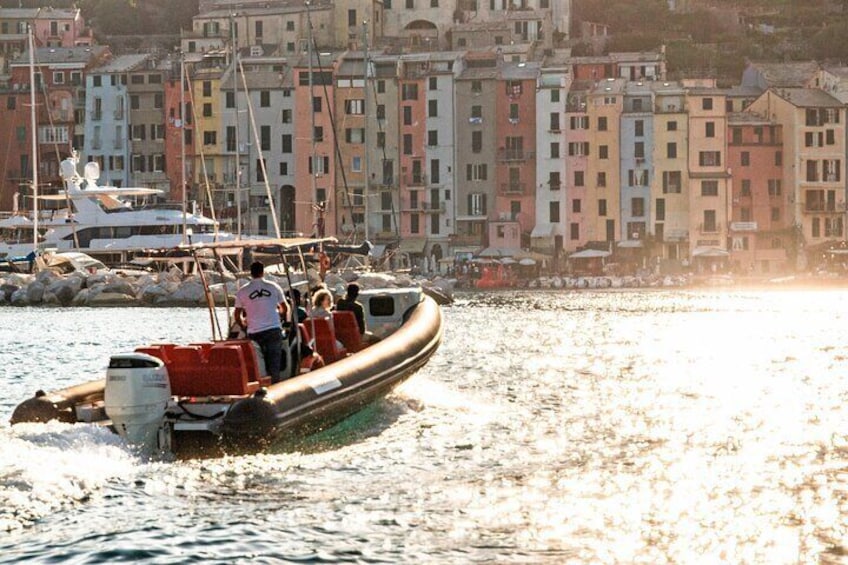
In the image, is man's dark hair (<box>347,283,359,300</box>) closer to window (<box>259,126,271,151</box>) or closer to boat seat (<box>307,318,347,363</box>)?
boat seat (<box>307,318,347,363</box>)

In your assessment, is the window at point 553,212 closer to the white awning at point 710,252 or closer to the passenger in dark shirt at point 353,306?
the white awning at point 710,252

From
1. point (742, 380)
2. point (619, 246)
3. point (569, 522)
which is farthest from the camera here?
point (619, 246)

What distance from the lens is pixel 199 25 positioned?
119438 millimetres

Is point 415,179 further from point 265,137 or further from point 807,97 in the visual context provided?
point 807,97

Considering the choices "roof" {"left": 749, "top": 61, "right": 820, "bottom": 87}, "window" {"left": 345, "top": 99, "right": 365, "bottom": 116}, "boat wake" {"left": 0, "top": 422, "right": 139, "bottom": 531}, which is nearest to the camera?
"boat wake" {"left": 0, "top": 422, "right": 139, "bottom": 531}

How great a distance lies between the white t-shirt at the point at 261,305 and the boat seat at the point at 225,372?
1.25m

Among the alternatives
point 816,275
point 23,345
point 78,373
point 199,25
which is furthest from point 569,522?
point 199,25

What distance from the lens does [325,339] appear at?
21.1 m

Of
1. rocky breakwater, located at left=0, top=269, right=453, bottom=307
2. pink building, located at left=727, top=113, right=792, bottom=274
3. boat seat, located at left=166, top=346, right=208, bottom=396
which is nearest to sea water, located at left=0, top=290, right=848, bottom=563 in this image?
boat seat, located at left=166, top=346, right=208, bottom=396

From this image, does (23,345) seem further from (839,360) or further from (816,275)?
(816,275)

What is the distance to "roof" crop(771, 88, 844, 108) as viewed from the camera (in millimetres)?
100500

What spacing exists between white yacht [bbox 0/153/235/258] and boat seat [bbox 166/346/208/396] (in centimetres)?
5703

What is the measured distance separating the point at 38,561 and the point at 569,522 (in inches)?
175

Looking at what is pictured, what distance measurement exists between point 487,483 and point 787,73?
321ft
